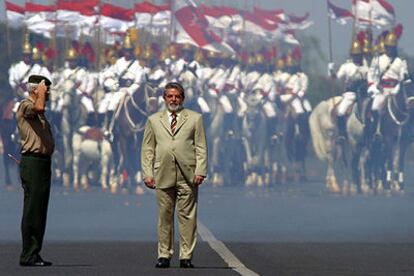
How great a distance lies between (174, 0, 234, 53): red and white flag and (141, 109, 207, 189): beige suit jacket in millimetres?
34999

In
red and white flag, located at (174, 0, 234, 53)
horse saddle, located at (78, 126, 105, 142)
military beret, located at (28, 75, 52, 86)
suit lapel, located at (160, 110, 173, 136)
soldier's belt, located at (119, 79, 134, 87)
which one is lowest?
horse saddle, located at (78, 126, 105, 142)

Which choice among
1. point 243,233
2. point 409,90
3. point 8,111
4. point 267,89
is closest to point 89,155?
point 8,111

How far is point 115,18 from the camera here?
57.2 meters

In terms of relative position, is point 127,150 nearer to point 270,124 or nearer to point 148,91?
point 148,91

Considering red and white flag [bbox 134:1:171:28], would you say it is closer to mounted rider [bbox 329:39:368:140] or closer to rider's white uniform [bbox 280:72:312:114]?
rider's white uniform [bbox 280:72:312:114]

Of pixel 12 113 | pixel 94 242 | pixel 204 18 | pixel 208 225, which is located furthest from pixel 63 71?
pixel 94 242

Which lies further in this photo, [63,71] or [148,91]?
[63,71]

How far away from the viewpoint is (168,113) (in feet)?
68.2

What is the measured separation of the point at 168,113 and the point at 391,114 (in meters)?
27.2

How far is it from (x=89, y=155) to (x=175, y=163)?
89.4ft

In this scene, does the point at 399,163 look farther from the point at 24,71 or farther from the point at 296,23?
the point at 296,23

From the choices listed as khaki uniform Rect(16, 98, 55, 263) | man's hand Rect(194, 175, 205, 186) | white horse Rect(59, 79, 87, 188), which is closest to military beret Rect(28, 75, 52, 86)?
khaki uniform Rect(16, 98, 55, 263)

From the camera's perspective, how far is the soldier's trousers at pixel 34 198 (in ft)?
67.8

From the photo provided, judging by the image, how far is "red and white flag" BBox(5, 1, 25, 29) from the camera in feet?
185
